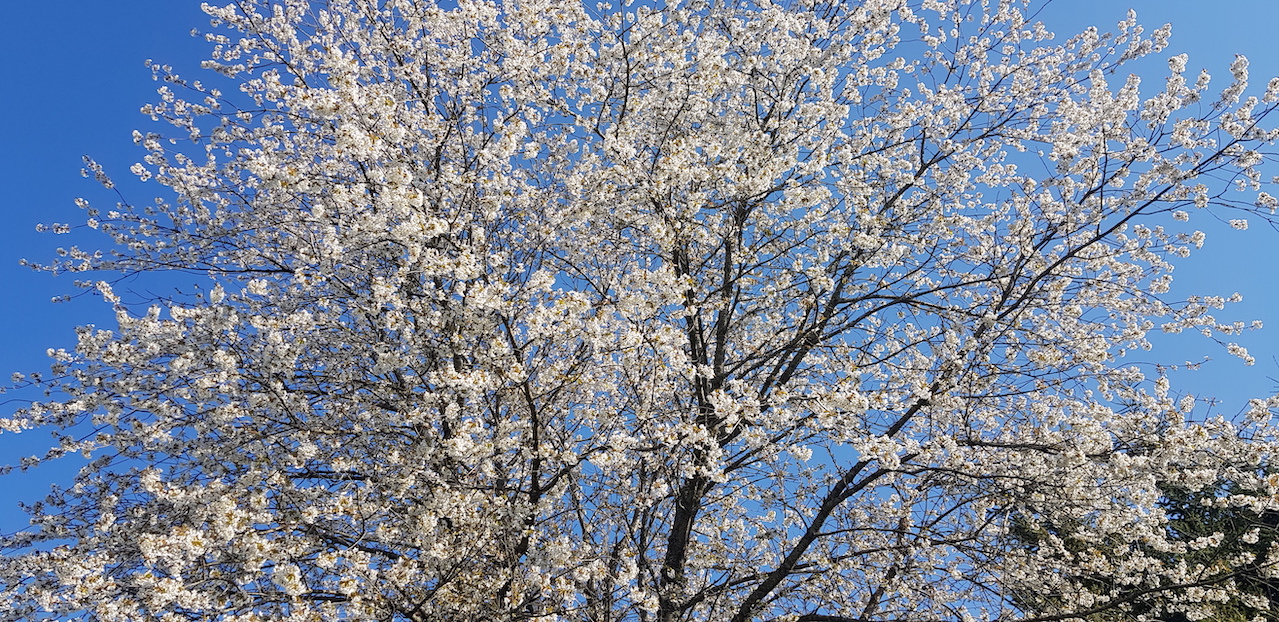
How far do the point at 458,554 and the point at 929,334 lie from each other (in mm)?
5323

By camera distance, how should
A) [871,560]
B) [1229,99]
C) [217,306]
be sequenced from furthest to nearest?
[871,560], [1229,99], [217,306]

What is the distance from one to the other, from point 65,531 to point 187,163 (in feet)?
12.0

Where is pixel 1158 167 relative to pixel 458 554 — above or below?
above

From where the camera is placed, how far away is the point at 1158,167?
6.86m

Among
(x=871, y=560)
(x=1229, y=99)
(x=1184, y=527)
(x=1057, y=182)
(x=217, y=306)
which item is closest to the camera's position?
(x=217, y=306)

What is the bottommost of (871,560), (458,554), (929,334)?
(458,554)

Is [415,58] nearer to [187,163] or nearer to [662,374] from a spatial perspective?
[187,163]

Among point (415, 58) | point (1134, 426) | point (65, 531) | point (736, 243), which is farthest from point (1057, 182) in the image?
point (65, 531)

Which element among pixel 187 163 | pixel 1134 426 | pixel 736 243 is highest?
pixel 187 163

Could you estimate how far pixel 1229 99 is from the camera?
682 centimetres

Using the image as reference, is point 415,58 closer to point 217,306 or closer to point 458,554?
point 217,306

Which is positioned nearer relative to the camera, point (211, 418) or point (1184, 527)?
point (211, 418)

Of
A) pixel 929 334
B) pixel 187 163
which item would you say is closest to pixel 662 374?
pixel 929 334

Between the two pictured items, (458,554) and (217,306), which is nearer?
(458,554)
